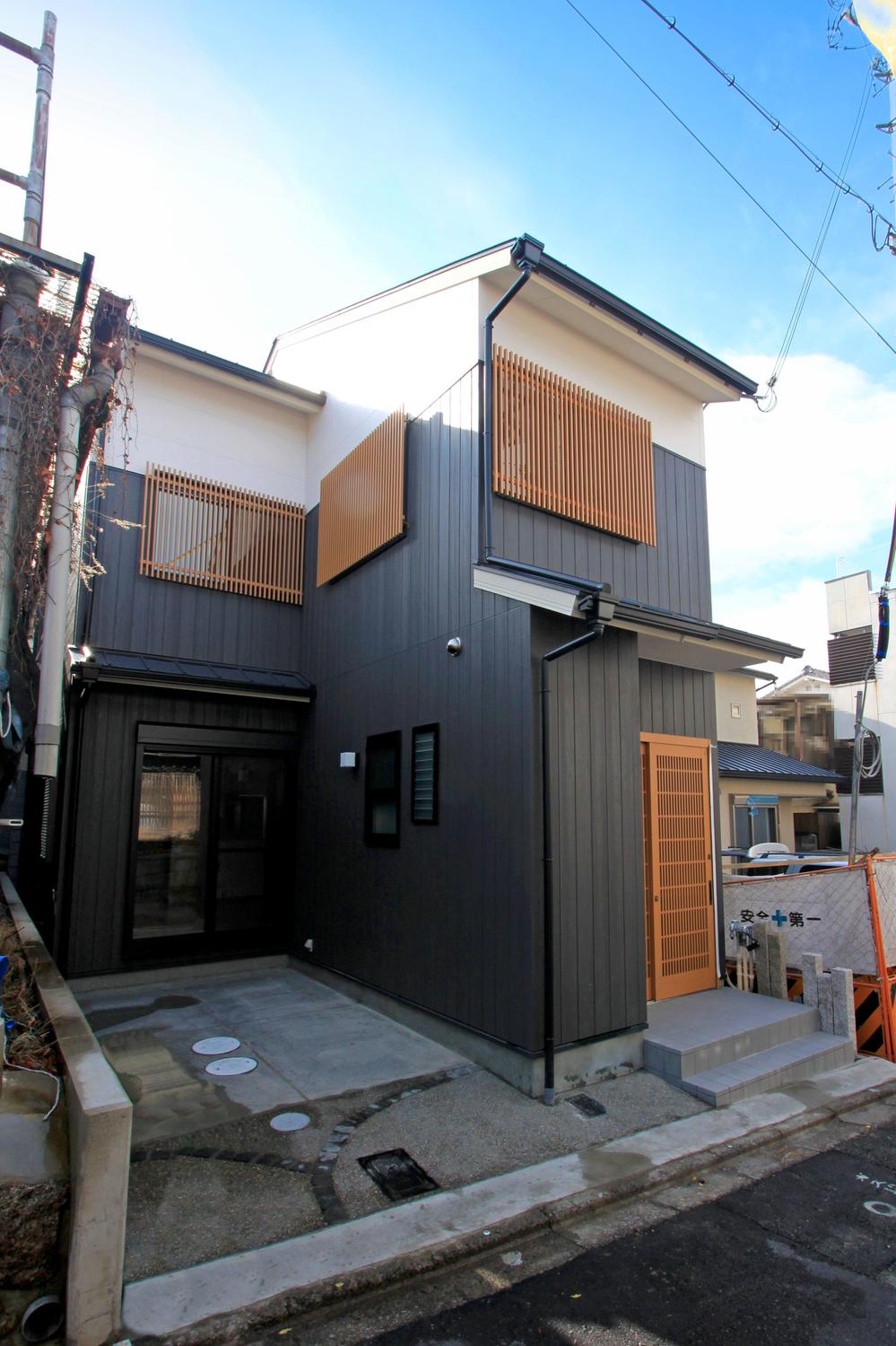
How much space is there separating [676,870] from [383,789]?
263 cm

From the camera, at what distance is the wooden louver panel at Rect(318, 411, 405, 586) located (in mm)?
6703

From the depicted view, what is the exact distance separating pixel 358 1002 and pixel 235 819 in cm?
240

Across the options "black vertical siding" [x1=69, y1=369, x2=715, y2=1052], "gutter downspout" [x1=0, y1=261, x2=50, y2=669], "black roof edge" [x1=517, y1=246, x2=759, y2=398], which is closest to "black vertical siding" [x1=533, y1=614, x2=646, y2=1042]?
"black vertical siding" [x1=69, y1=369, x2=715, y2=1052]

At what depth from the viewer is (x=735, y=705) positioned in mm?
15969

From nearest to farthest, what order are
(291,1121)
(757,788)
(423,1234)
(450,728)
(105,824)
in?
(423,1234) → (291,1121) → (450,728) → (105,824) → (757,788)

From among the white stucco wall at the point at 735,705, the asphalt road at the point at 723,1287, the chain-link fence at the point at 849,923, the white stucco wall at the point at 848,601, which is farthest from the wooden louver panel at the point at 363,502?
the white stucco wall at the point at 848,601

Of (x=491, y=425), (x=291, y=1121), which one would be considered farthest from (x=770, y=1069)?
(x=491, y=425)

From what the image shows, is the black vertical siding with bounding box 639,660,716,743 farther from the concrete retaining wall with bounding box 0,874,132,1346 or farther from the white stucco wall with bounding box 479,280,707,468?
the concrete retaining wall with bounding box 0,874,132,1346

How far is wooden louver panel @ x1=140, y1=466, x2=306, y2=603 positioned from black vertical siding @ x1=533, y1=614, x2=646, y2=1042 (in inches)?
174

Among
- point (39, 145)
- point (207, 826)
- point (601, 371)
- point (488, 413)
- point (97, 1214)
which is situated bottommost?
point (97, 1214)

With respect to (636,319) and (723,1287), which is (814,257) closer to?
(636,319)

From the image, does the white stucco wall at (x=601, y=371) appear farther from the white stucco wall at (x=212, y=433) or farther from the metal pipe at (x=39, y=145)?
the white stucco wall at (x=212, y=433)

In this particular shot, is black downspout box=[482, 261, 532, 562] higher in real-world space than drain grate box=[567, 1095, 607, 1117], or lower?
higher

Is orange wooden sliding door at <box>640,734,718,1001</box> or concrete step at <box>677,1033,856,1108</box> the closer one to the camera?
concrete step at <box>677,1033,856,1108</box>
